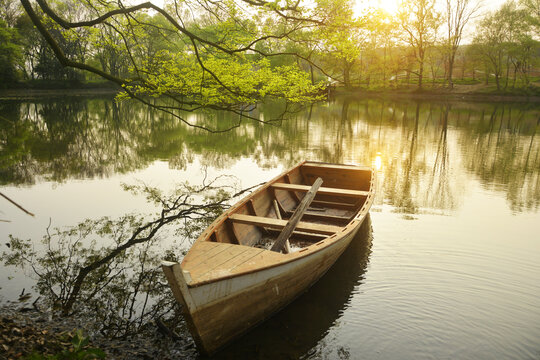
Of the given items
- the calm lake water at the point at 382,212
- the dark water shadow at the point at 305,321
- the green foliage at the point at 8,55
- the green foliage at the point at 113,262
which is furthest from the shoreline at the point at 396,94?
the dark water shadow at the point at 305,321

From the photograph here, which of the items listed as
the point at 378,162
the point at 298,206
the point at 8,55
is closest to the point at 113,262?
the point at 298,206

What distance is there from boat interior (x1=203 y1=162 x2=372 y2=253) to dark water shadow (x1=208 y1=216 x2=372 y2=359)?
3.25ft

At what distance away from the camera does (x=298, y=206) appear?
8320 mm

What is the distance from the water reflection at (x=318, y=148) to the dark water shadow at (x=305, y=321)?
454 cm

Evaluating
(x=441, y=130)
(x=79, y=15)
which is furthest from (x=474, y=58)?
(x=79, y=15)

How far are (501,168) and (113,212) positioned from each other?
16698 millimetres

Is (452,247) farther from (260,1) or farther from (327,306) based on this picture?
(260,1)

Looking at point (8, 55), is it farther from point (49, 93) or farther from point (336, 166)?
point (336, 166)

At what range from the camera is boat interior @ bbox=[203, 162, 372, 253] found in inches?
283

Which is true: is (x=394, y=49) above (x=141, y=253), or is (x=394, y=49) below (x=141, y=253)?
above

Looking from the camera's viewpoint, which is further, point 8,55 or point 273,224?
point 8,55

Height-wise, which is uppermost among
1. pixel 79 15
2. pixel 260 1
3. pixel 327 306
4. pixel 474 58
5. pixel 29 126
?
pixel 79 15

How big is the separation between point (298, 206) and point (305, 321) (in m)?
2.87

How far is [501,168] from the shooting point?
1636cm
